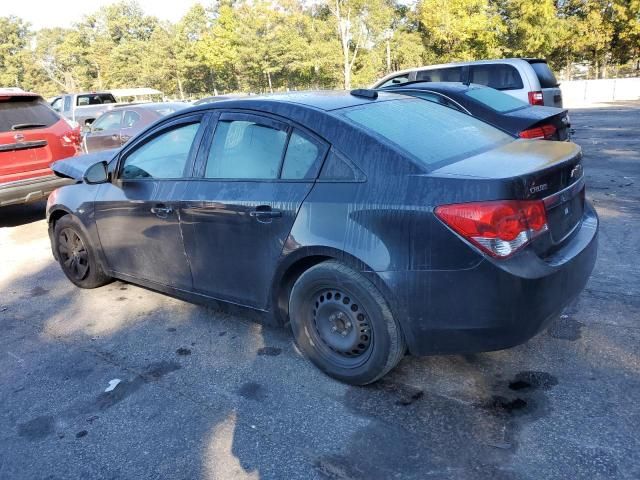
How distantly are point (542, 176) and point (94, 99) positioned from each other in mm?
19775

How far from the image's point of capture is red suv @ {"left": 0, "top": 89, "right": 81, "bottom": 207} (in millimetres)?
6816

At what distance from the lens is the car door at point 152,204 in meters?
3.57

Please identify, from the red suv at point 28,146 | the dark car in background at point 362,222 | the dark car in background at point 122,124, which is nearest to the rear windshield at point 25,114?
the red suv at point 28,146

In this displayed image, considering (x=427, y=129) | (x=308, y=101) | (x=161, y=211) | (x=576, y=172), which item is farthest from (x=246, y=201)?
(x=576, y=172)

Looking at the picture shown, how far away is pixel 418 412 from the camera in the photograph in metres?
2.69

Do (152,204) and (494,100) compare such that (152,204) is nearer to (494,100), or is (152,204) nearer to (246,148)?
(246,148)

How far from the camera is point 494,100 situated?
652 centimetres

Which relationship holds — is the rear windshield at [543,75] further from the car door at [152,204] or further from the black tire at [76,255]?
the black tire at [76,255]

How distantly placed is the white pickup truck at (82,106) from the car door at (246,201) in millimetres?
15840

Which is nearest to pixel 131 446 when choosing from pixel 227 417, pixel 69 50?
pixel 227 417

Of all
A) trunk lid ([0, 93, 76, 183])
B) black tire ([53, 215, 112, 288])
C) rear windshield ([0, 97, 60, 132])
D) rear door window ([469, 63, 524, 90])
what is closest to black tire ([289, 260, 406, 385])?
black tire ([53, 215, 112, 288])

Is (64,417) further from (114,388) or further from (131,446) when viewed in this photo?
(131,446)

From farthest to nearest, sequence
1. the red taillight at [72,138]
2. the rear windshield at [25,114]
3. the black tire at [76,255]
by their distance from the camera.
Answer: the red taillight at [72,138] → the rear windshield at [25,114] → the black tire at [76,255]

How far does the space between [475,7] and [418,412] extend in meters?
41.5
